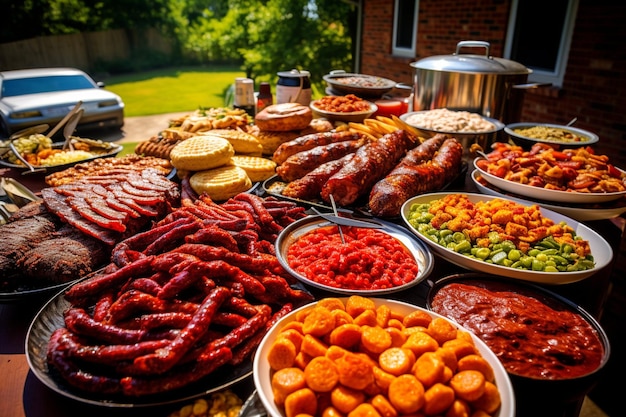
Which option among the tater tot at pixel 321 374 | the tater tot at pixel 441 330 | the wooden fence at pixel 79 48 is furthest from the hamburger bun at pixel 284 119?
the wooden fence at pixel 79 48

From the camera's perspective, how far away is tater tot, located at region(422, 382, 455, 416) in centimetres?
127

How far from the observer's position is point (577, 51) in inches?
269

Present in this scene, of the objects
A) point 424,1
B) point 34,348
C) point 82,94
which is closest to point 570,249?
point 34,348

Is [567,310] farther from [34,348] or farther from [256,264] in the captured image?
[34,348]

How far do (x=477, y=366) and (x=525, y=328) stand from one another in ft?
1.51

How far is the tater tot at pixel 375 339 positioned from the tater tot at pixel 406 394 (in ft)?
0.46

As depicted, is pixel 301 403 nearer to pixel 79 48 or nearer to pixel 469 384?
pixel 469 384

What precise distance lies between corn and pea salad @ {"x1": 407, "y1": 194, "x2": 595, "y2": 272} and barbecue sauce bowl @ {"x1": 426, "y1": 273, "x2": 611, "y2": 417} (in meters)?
0.17

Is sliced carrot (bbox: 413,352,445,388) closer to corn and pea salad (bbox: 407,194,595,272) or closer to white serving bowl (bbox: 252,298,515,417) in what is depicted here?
white serving bowl (bbox: 252,298,515,417)

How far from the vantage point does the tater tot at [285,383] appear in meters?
1.32

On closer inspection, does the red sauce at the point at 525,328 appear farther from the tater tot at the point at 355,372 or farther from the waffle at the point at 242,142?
the waffle at the point at 242,142

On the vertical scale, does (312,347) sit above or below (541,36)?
below

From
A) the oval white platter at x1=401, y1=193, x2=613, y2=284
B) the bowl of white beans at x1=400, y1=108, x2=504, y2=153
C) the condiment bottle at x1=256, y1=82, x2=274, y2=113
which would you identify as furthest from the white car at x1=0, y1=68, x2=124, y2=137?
the oval white platter at x1=401, y1=193, x2=613, y2=284

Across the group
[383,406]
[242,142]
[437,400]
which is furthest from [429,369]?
[242,142]
